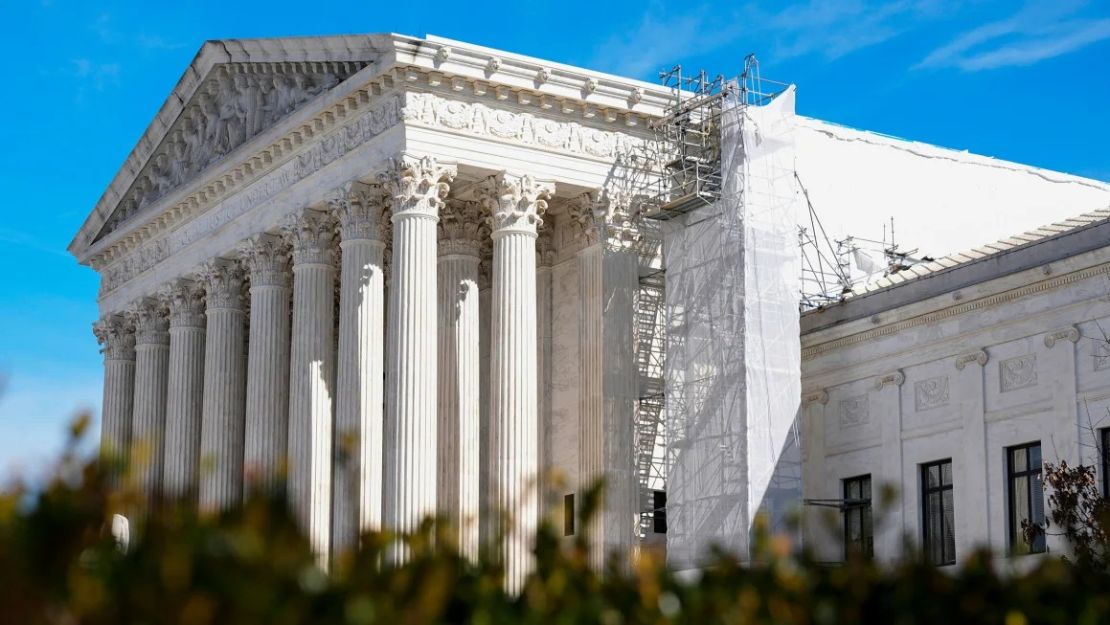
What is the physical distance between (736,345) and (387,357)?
8440 mm

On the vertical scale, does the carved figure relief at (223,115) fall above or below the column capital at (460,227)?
above

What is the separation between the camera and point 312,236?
41.9 meters

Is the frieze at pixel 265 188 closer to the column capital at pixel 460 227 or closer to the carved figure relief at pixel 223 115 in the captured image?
the carved figure relief at pixel 223 115

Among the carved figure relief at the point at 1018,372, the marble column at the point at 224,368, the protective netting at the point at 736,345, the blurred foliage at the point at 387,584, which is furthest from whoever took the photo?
the marble column at the point at 224,368

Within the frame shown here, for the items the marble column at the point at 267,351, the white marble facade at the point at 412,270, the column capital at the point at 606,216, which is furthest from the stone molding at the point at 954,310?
the marble column at the point at 267,351

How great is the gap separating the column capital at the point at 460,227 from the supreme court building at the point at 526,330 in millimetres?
62

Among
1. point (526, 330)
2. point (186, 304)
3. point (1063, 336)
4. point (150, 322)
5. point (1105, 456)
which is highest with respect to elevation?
point (186, 304)

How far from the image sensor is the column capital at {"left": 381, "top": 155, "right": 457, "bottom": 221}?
38.2 m

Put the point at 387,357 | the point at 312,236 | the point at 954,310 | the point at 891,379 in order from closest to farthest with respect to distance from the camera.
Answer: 1. the point at 954,310
2. the point at 891,379
3. the point at 387,357
4. the point at 312,236

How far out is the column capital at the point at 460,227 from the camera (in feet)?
138

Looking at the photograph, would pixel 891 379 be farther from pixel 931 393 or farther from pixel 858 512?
pixel 858 512

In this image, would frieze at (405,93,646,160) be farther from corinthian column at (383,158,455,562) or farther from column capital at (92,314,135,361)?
column capital at (92,314,135,361)

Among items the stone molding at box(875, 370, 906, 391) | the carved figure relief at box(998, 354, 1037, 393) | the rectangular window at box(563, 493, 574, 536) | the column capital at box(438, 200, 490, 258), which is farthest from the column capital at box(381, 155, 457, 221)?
the carved figure relief at box(998, 354, 1037, 393)

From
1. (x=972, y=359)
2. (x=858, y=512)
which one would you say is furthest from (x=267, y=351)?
(x=972, y=359)
